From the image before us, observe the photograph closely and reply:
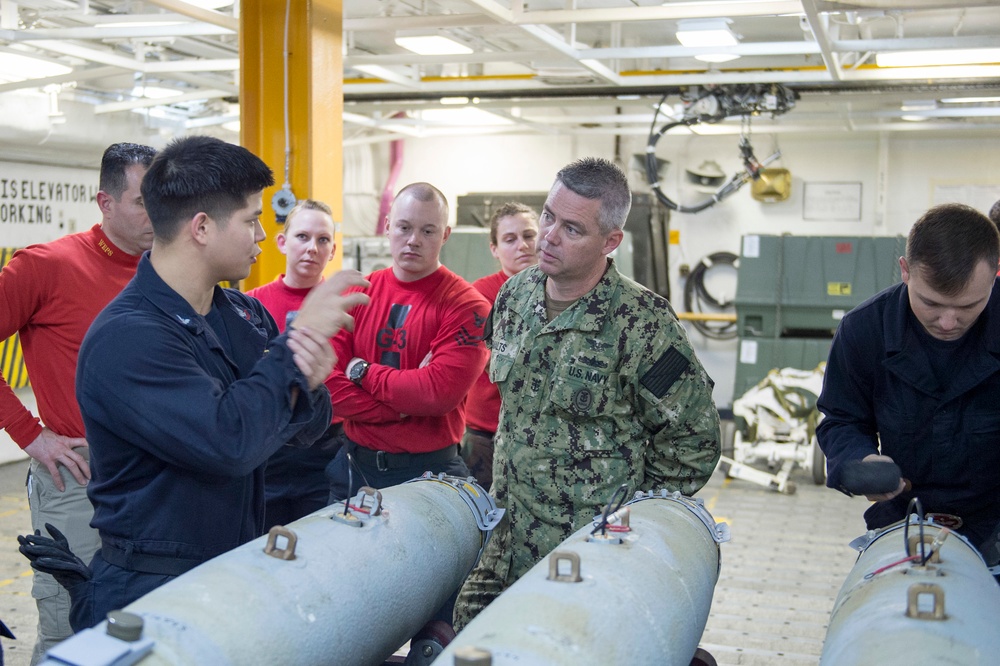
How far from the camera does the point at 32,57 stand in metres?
6.98

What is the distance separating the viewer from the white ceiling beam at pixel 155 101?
7.84 metres

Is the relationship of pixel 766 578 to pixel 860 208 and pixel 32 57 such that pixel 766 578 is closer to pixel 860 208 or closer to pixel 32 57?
pixel 32 57

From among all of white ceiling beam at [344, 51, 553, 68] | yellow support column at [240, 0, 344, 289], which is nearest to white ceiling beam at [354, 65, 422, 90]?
white ceiling beam at [344, 51, 553, 68]

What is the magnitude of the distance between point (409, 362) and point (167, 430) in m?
1.36

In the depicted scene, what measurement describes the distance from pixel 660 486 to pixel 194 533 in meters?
1.11

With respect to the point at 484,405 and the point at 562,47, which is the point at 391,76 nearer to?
the point at 562,47

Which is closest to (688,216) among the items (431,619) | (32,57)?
(32,57)

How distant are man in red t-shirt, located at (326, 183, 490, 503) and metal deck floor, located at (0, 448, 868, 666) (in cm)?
184

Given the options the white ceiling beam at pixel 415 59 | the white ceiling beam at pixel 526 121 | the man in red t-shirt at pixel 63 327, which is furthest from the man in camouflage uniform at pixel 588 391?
the white ceiling beam at pixel 526 121

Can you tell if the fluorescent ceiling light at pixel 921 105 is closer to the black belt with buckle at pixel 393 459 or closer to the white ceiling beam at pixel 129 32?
the white ceiling beam at pixel 129 32

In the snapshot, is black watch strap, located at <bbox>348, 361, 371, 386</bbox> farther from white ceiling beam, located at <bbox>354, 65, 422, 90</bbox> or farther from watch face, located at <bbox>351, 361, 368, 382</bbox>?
white ceiling beam, located at <bbox>354, 65, 422, 90</bbox>

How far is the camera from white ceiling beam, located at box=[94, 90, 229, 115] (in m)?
7.84

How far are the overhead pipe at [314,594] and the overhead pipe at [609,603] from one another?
0.78 feet

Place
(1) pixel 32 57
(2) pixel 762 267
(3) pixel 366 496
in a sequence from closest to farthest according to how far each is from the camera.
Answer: (3) pixel 366 496, (1) pixel 32 57, (2) pixel 762 267
